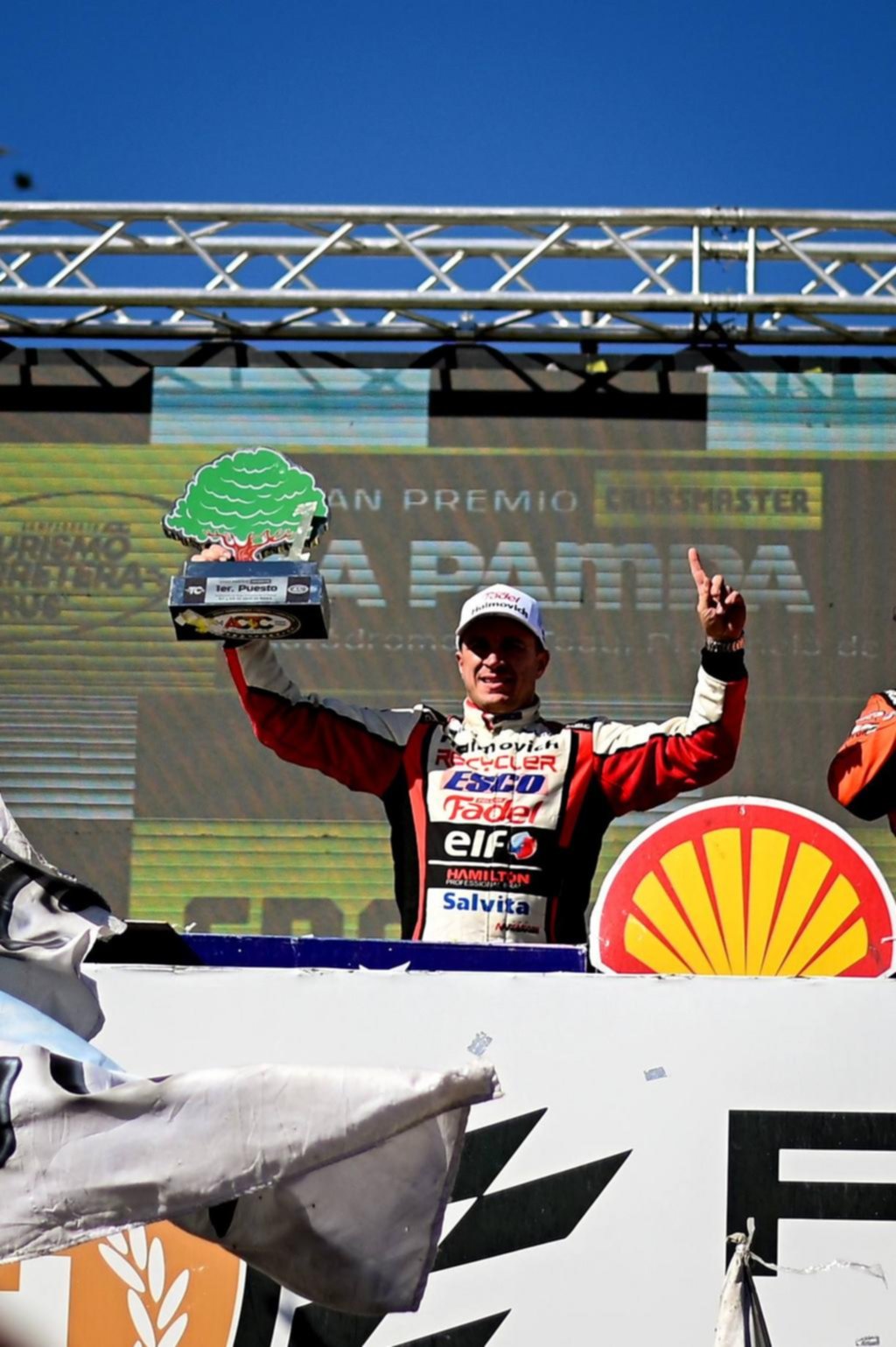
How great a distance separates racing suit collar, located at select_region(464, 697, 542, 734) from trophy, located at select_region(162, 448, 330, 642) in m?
0.34

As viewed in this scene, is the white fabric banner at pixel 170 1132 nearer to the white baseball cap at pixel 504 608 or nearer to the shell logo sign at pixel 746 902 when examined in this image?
the shell logo sign at pixel 746 902

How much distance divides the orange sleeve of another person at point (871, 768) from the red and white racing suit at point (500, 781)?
24cm

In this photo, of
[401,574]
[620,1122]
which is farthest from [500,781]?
[401,574]

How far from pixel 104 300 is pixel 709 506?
7.71 ft

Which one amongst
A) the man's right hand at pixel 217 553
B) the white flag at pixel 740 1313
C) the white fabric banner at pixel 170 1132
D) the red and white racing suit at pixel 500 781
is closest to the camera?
the white fabric banner at pixel 170 1132

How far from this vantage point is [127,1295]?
104 inches

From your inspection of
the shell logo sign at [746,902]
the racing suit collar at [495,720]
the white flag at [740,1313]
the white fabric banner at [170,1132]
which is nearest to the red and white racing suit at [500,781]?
the racing suit collar at [495,720]

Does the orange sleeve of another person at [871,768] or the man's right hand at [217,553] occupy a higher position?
the man's right hand at [217,553]

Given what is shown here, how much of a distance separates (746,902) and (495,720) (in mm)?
871

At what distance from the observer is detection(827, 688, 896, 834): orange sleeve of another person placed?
12.0 feet

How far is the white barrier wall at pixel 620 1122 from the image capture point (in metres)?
2.62

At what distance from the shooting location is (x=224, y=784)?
22.1 feet

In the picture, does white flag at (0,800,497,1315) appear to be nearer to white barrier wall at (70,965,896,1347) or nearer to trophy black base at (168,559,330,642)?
white barrier wall at (70,965,896,1347)

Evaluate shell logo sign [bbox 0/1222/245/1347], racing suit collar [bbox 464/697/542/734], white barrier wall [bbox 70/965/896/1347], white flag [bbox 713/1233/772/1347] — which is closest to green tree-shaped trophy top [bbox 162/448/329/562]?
racing suit collar [bbox 464/697/542/734]
